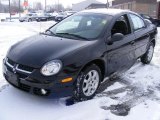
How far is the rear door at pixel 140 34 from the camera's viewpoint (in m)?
5.90

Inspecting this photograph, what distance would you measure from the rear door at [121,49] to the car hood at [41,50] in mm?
652

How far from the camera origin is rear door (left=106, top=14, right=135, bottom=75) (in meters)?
4.87

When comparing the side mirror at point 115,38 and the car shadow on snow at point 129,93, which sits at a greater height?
the side mirror at point 115,38

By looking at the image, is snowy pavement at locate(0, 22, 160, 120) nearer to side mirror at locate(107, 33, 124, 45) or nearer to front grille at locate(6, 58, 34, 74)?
front grille at locate(6, 58, 34, 74)

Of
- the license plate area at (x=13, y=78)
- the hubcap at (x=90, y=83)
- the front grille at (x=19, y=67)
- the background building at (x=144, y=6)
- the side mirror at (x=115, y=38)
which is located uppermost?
the background building at (x=144, y=6)

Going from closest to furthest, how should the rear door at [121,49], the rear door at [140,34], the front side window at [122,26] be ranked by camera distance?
the rear door at [121,49], the front side window at [122,26], the rear door at [140,34]

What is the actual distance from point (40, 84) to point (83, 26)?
69.6 inches

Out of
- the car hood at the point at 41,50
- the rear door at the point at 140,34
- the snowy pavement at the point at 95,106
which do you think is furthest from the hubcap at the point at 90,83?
the rear door at the point at 140,34

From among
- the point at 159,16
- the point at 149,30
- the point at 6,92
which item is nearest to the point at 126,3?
the point at 159,16

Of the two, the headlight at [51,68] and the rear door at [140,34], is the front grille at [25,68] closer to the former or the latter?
the headlight at [51,68]

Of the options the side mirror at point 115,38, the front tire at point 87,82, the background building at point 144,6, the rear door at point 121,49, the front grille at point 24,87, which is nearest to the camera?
the front grille at point 24,87

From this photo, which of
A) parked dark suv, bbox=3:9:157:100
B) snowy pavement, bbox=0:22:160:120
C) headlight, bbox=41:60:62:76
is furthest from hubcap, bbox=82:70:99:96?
headlight, bbox=41:60:62:76

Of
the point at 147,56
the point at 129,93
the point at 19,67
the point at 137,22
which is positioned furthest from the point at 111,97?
the point at 147,56

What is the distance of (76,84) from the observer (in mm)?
4125
